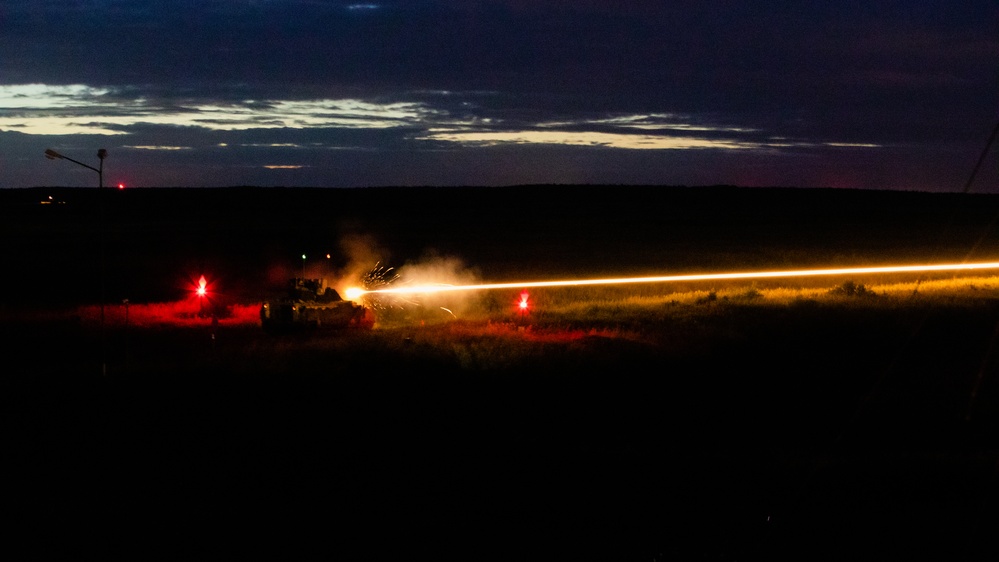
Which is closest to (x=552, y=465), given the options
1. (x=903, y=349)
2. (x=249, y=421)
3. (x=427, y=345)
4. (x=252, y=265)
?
(x=249, y=421)

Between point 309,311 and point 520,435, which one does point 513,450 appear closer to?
point 520,435

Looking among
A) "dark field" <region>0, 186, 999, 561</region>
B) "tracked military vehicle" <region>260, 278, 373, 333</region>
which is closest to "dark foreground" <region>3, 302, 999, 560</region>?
"dark field" <region>0, 186, 999, 561</region>

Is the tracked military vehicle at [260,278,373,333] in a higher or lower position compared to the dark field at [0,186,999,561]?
higher

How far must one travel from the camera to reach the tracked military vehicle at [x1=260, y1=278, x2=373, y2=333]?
2302 cm

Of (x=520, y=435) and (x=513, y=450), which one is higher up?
(x=520, y=435)

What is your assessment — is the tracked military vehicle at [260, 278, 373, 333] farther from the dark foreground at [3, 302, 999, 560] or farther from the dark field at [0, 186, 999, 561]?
the dark foreground at [3, 302, 999, 560]

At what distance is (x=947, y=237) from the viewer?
71.5m

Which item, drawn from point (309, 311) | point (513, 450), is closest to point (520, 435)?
point (513, 450)

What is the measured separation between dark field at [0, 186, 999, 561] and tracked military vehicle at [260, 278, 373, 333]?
0.58m

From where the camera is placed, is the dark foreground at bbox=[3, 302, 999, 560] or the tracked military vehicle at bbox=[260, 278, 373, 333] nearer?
the dark foreground at bbox=[3, 302, 999, 560]

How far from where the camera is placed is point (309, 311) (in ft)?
76.8

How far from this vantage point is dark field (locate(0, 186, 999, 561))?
8.31 metres

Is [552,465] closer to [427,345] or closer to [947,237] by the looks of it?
[427,345]

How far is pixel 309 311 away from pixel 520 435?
40.3 ft
